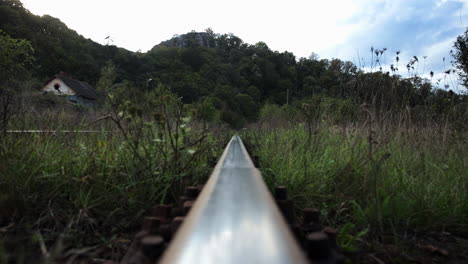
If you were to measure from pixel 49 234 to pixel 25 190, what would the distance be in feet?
1.49

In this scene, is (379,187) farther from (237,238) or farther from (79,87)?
(79,87)

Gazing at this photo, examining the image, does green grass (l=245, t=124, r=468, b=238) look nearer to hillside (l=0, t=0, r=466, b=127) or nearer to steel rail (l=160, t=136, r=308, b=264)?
steel rail (l=160, t=136, r=308, b=264)

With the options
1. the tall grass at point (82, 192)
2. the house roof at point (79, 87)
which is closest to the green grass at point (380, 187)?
the tall grass at point (82, 192)

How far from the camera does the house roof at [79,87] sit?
40.1 m

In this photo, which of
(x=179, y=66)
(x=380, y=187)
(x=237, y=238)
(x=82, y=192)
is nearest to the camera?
(x=237, y=238)

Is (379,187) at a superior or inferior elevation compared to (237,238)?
inferior

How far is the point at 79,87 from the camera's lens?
1683 inches

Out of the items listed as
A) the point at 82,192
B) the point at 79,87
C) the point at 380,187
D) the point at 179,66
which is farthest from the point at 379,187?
the point at 179,66

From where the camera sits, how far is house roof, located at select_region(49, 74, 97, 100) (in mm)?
40125

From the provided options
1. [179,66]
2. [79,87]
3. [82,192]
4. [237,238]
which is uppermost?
[179,66]

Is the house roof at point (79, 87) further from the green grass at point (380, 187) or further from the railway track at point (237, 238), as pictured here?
the railway track at point (237, 238)

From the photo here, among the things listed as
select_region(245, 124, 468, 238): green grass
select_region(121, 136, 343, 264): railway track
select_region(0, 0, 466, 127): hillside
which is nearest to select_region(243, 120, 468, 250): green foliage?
select_region(245, 124, 468, 238): green grass

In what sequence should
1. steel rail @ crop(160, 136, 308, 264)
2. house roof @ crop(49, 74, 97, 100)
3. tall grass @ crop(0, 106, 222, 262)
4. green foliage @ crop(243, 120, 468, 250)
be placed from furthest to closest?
house roof @ crop(49, 74, 97, 100) → green foliage @ crop(243, 120, 468, 250) → tall grass @ crop(0, 106, 222, 262) → steel rail @ crop(160, 136, 308, 264)

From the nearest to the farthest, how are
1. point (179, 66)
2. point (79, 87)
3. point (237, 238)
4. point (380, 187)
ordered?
point (237, 238) < point (380, 187) < point (79, 87) < point (179, 66)
